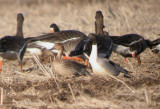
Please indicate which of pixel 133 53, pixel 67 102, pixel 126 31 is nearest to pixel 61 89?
pixel 67 102

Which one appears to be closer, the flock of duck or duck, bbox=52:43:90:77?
the flock of duck

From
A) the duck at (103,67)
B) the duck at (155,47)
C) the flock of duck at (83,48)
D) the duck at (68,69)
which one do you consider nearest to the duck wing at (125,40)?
the flock of duck at (83,48)

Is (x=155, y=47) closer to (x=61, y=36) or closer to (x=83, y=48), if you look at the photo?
(x=83, y=48)

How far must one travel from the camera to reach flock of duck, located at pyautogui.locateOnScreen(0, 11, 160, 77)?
6.82 m

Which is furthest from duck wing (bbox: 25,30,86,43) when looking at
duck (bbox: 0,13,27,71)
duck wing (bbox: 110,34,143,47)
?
duck wing (bbox: 110,34,143,47)

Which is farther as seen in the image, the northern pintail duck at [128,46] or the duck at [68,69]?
the northern pintail duck at [128,46]

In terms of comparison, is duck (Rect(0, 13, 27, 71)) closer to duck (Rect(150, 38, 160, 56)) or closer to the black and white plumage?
the black and white plumage

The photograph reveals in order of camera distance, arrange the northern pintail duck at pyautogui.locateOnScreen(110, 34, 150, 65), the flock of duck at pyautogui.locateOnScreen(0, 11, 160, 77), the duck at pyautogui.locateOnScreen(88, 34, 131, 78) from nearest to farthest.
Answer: the duck at pyautogui.locateOnScreen(88, 34, 131, 78), the flock of duck at pyautogui.locateOnScreen(0, 11, 160, 77), the northern pintail duck at pyautogui.locateOnScreen(110, 34, 150, 65)

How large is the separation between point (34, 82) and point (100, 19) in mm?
4210

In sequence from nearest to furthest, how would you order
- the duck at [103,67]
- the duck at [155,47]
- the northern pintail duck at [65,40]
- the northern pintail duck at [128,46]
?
the duck at [103,67]
the northern pintail duck at [128,46]
the duck at [155,47]
the northern pintail duck at [65,40]

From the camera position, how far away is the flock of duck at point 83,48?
6.82m

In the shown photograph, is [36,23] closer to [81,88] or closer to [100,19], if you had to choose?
[100,19]

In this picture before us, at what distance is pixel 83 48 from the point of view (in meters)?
9.16

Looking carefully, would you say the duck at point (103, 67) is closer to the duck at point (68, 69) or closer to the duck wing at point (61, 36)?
the duck at point (68, 69)
